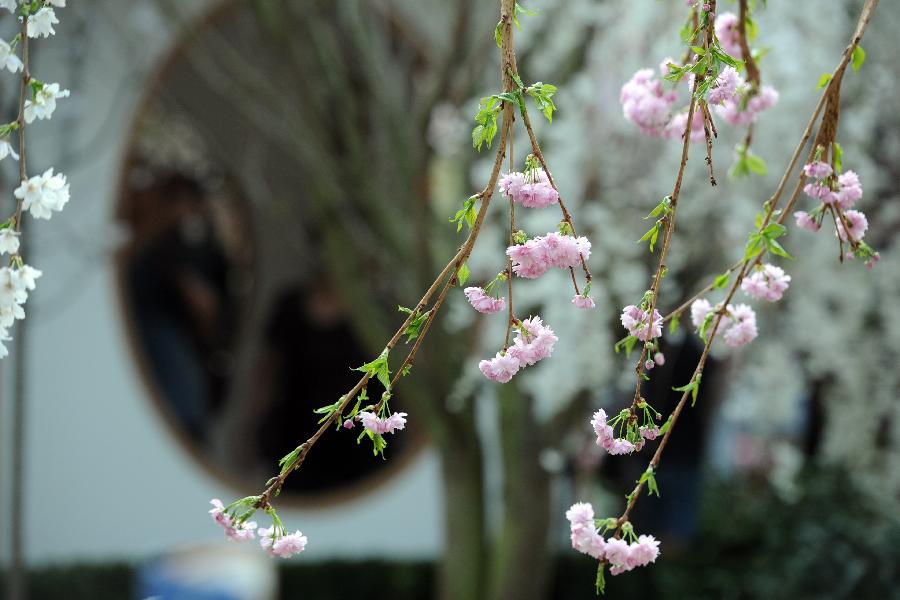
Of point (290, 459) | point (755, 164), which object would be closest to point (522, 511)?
point (755, 164)

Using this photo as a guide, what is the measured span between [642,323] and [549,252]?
18 centimetres

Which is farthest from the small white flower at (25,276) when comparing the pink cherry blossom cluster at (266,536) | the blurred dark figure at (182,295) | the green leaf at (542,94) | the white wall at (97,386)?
the blurred dark figure at (182,295)

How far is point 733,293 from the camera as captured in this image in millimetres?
1512

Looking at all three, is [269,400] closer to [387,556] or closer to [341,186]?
[387,556]

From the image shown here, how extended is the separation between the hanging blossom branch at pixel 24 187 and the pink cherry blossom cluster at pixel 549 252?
1.57 feet

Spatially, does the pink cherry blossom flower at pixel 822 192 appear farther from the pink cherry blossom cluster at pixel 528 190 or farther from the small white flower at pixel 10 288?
the small white flower at pixel 10 288

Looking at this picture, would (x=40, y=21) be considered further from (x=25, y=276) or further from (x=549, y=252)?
(x=549, y=252)

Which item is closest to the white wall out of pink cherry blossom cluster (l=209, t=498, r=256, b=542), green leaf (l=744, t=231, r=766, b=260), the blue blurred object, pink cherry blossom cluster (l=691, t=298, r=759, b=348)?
the blue blurred object

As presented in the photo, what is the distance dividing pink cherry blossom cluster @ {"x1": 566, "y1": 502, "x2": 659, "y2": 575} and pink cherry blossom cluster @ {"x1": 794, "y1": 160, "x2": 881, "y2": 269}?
0.45m

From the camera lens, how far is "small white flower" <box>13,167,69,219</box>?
4.36 feet

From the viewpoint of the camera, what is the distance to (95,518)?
5863mm

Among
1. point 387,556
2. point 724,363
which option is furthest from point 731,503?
point 387,556

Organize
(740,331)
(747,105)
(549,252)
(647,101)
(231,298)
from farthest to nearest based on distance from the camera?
1. (231,298)
2. (747,105)
3. (647,101)
4. (740,331)
5. (549,252)

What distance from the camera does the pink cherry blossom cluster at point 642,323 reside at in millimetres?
1404
